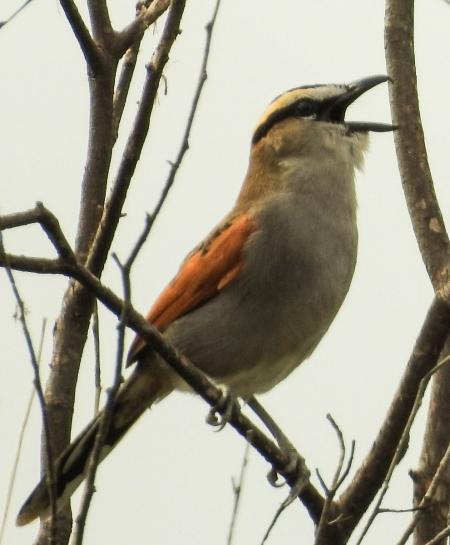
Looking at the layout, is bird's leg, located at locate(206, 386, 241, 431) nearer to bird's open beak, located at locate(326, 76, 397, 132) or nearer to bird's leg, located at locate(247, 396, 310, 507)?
bird's leg, located at locate(247, 396, 310, 507)

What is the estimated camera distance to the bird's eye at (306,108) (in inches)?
263

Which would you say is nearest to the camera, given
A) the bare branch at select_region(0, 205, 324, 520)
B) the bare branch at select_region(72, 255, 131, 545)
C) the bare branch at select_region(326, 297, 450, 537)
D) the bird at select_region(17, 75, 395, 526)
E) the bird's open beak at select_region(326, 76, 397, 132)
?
the bare branch at select_region(72, 255, 131, 545)

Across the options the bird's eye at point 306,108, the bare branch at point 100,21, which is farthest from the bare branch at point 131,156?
the bird's eye at point 306,108

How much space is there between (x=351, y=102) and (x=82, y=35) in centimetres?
205

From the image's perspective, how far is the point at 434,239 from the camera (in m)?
5.45

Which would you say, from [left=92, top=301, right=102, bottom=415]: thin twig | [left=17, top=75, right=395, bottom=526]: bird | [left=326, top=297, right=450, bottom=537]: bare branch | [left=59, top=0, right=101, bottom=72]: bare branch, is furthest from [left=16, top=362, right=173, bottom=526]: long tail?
[left=59, top=0, right=101, bottom=72]: bare branch

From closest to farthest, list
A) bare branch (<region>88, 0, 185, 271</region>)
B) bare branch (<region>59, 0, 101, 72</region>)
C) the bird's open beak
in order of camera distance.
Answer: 1. bare branch (<region>88, 0, 185, 271</region>)
2. bare branch (<region>59, 0, 101, 72</region>)
3. the bird's open beak

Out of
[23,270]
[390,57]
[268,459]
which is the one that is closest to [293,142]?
[390,57]

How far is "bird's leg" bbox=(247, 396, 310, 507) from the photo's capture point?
4.84 metres

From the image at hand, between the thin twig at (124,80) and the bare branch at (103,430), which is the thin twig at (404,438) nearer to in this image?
the bare branch at (103,430)

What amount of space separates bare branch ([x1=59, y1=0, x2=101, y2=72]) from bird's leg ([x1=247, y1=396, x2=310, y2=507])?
7.06 feet

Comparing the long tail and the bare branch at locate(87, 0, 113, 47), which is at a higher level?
the bare branch at locate(87, 0, 113, 47)

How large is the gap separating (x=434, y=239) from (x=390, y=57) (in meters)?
1.30

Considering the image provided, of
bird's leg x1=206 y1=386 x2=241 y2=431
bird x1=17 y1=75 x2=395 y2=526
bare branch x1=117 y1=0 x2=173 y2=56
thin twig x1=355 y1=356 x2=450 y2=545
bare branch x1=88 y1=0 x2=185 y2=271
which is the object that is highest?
bare branch x1=117 y1=0 x2=173 y2=56
